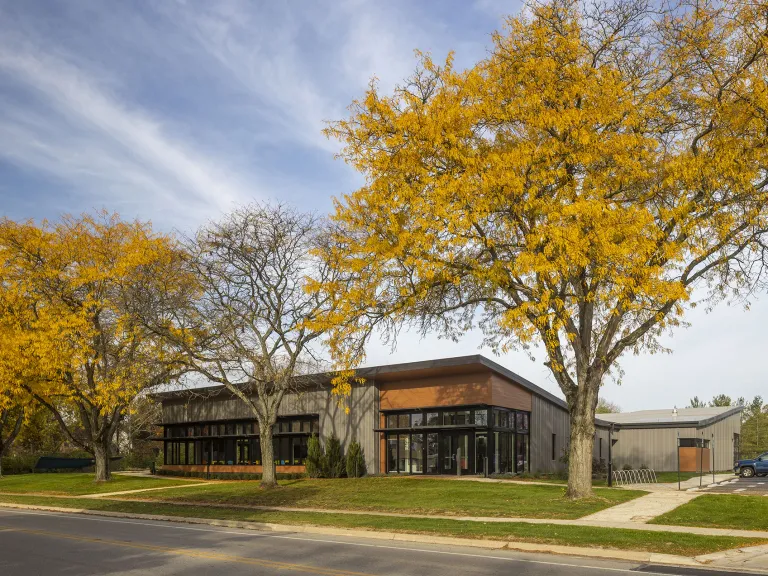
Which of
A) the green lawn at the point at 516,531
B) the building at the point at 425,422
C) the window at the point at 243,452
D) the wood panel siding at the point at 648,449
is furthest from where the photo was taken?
the wood panel siding at the point at 648,449

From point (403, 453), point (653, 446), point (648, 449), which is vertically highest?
point (403, 453)

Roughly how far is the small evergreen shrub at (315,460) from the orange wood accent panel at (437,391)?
4151mm

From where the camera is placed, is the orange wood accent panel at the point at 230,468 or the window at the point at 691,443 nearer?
the orange wood accent panel at the point at 230,468

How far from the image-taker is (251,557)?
14938 mm

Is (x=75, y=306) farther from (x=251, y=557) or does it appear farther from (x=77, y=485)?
(x=251, y=557)

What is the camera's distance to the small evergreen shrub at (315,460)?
41.2 meters

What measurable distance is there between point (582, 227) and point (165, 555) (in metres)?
13.3

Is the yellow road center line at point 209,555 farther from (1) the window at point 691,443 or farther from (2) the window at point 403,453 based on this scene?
(1) the window at point 691,443

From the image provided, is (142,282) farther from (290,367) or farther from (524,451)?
(524,451)

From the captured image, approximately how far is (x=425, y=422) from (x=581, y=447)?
53.5 ft

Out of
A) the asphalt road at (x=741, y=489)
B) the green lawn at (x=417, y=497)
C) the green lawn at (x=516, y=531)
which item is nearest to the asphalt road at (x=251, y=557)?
the green lawn at (x=516, y=531)

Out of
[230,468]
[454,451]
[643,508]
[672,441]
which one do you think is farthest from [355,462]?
[672,441]

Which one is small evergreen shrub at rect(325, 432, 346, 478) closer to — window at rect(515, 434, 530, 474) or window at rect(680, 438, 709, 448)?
window at rect(515, 434, 530, 474)

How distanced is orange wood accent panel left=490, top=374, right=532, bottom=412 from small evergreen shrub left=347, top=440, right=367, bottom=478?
8090 millimetres
